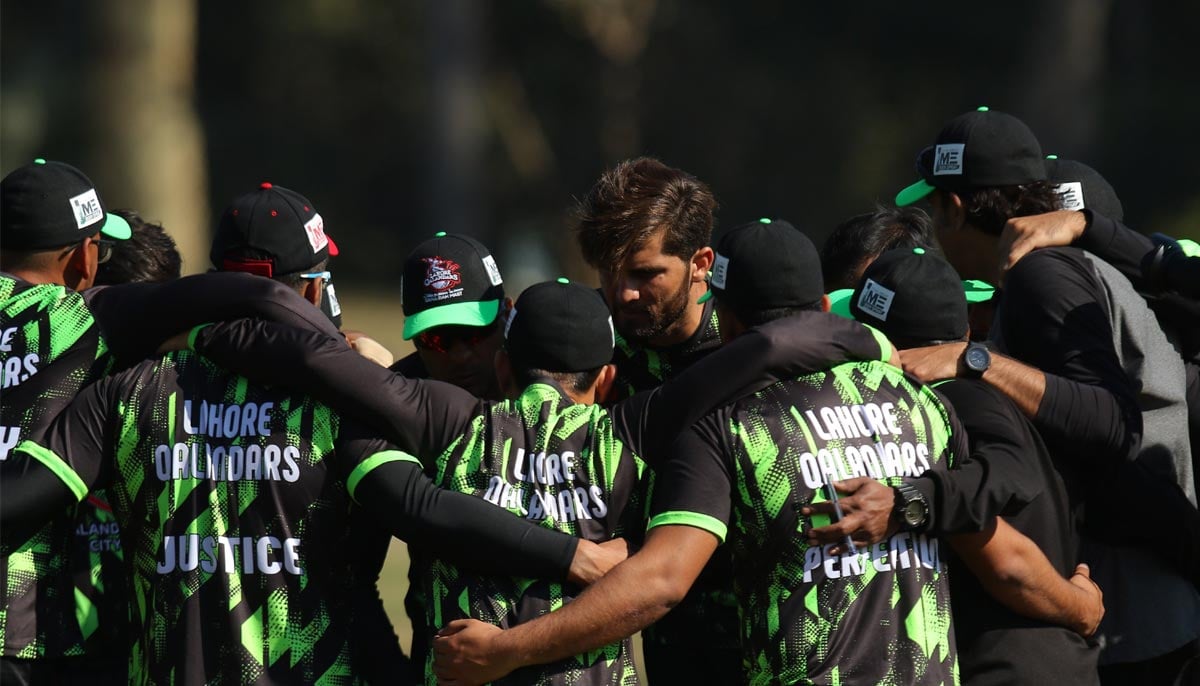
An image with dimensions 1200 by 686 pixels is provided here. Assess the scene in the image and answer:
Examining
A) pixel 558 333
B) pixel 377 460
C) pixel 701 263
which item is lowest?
pixel 377 460

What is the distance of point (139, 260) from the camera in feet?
18.7

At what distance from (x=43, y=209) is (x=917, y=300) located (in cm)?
265

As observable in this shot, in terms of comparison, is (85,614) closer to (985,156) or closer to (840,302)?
(840,302)

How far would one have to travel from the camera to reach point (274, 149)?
29172 mm

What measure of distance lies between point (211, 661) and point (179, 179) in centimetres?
1312

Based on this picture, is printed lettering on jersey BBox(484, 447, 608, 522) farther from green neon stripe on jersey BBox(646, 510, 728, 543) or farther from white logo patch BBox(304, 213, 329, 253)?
white logo patch BBox(304, 213, 329, 253)

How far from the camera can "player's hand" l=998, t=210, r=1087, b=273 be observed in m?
4.86

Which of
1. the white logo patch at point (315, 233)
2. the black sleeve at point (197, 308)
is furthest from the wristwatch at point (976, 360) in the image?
the white logo patch at point (315, 233)

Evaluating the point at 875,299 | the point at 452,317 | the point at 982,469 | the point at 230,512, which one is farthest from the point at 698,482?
the point at 230,512

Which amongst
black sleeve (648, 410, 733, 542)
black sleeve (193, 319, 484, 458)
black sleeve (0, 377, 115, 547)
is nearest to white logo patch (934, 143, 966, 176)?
black sleeve (648, 410, 733, 542)

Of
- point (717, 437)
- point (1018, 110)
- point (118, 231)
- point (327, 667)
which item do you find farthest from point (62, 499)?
point (1018, 110)

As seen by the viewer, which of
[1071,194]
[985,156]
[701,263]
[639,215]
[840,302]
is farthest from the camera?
[1071,194]

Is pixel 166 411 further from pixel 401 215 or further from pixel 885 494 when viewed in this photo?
pixel 401 215

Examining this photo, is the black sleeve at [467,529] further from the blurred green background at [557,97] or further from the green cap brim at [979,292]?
the blurred green background at [557,97]
